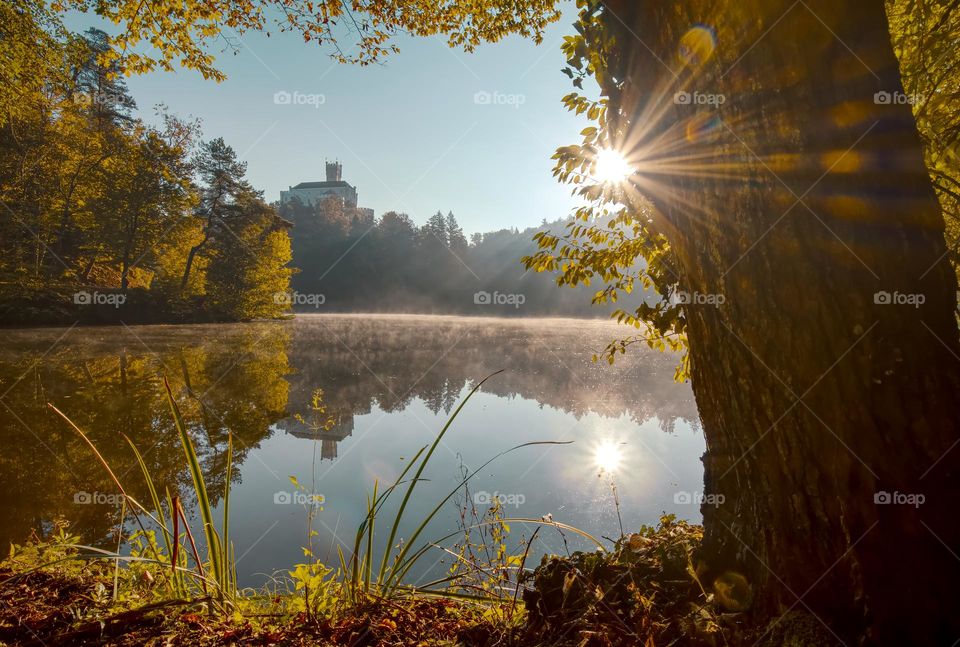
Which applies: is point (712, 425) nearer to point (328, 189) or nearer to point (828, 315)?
point (828, 315)

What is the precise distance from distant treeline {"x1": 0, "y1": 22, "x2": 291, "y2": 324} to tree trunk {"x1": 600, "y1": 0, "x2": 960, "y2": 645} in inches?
877

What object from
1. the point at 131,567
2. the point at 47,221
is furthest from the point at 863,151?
the point at 47,221

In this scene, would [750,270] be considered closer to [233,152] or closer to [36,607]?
[36,607]

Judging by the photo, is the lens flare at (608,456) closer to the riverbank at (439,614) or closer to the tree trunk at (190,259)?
the riverbank at (439,614)

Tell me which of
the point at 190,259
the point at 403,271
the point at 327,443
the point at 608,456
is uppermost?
the point at 403,271

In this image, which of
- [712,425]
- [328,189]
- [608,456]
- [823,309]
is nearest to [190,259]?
[608,456]

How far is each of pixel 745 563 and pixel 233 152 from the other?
40102 millimetres

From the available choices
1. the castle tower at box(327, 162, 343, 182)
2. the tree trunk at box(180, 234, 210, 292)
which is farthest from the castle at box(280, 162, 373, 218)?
the tree trunk at box(180, 234, 210, 292)

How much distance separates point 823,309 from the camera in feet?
4.01

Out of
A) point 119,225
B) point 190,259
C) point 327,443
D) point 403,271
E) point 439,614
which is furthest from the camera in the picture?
point 403,271

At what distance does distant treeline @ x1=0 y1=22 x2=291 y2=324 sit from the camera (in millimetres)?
21750

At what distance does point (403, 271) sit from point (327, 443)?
74138mm

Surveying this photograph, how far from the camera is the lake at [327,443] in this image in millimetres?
4148

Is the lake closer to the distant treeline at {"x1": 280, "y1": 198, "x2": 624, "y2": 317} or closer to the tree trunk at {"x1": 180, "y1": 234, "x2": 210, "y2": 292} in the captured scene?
the tree trunk at {"x1": 180, "y1": 234, "x2": 210, "y2": 292}
